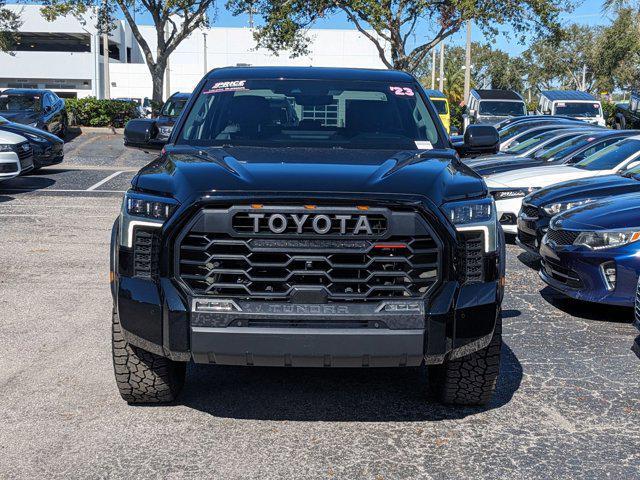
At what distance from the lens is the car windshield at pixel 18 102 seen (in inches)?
927

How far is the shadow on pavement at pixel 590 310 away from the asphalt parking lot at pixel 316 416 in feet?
0.51

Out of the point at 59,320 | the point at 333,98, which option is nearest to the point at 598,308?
the point at 333,98

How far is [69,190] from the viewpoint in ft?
52.6

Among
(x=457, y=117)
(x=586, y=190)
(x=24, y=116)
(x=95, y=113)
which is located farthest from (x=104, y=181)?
(x=457, y=117)

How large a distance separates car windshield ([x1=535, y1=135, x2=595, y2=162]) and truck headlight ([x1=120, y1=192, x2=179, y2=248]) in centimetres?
1004

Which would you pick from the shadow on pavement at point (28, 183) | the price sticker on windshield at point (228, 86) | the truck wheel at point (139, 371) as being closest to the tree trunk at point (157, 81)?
the shadow on pavement at point (28, 183)

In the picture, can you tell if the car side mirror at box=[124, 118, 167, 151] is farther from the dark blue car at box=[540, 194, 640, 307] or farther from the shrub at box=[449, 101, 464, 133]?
the shrub at box=[449, 101, 464, 133]

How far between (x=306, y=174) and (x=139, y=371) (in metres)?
1.38

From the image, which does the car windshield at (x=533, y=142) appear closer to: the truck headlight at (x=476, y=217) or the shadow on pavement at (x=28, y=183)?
the shadow on pavement at (x=28, y=183)

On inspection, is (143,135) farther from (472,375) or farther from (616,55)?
(616,55)

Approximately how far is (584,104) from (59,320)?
31.5 metres

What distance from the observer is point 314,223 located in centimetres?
409

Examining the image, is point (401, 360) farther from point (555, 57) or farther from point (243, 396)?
point (555, 57)

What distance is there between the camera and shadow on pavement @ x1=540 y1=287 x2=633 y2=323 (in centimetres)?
733
